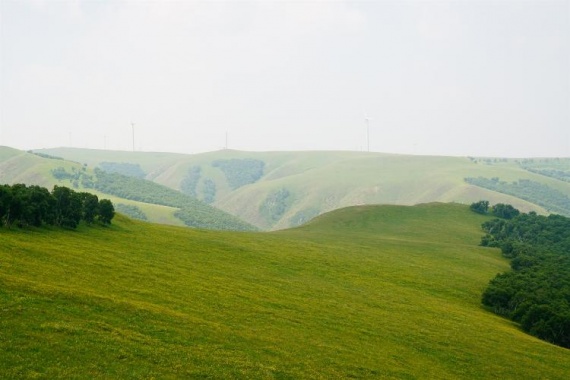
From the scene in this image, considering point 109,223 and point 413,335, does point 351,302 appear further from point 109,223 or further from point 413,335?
point 109,223

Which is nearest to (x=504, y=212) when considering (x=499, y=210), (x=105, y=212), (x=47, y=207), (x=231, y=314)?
(x=499, y=210)

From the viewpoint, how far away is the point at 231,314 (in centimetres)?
4916

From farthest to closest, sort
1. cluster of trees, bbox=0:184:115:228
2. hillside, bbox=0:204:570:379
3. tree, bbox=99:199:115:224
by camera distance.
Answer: tree, bbox=99:199:115:224 < cluster of trees, bbox=0:184:115:228 < hillside, bbox=0:204:570:379

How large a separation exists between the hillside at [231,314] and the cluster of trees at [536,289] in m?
3.33

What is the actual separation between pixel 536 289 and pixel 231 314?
199 feet

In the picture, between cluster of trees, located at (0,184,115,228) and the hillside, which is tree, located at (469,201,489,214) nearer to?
the hillside

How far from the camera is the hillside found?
3506 cm

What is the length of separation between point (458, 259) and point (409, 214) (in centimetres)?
6556

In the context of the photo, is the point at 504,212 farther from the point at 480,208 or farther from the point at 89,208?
the point at 89,208

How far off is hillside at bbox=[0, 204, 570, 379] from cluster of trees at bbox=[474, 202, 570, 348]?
333 centimetres

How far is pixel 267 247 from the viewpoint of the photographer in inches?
3767

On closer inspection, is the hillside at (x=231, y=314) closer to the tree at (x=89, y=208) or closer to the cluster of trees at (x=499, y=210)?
the tree at (x=89, y=208)

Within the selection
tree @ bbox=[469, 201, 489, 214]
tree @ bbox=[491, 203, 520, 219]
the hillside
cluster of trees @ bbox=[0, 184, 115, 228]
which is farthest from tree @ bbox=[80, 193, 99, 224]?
tree @ bbox=[491, 203, 520, 219]

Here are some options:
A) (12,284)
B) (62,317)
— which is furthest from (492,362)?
(12,284)
